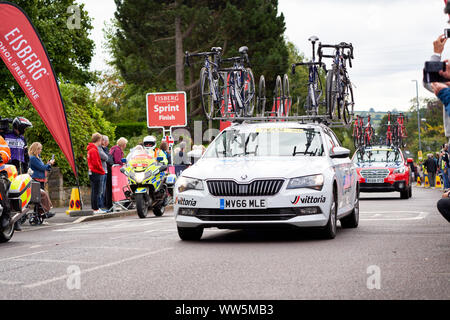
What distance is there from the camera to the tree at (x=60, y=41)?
42125 mm

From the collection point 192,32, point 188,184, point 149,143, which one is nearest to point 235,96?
point 149,143

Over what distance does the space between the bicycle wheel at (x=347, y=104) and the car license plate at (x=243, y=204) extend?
638cm

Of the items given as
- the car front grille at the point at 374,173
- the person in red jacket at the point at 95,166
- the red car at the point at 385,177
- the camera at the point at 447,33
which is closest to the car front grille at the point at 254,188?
the camera at the point at 447,33

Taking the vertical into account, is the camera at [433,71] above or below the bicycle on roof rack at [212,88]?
below

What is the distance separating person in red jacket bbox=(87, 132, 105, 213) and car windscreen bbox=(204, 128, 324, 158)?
24.8ft

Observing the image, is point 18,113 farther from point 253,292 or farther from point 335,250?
point 253,292

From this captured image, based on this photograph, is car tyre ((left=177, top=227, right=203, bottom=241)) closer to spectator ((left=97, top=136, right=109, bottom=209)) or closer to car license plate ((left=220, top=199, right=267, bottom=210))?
car license plate ((left=220, top=199, right=267, bottom=210))

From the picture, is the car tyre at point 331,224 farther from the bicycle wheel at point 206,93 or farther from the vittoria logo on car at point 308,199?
the bicycle wheel at point 206,93

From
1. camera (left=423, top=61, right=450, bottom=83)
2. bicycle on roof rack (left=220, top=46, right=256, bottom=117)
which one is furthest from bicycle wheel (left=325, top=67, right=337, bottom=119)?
camera (left=423, top=61, right=450, bottom=83)

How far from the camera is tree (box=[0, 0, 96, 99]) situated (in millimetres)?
42125

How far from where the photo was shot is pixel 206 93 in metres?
16.2

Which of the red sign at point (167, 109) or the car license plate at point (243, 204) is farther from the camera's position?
the red sign at point (167, 109)

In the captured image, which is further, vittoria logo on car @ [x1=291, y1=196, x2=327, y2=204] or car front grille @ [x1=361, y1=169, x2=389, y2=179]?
car front grille @ [x1=361, y1=169, x2=389, y2=179]

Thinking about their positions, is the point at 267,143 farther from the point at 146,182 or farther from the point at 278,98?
the point at 278,98
